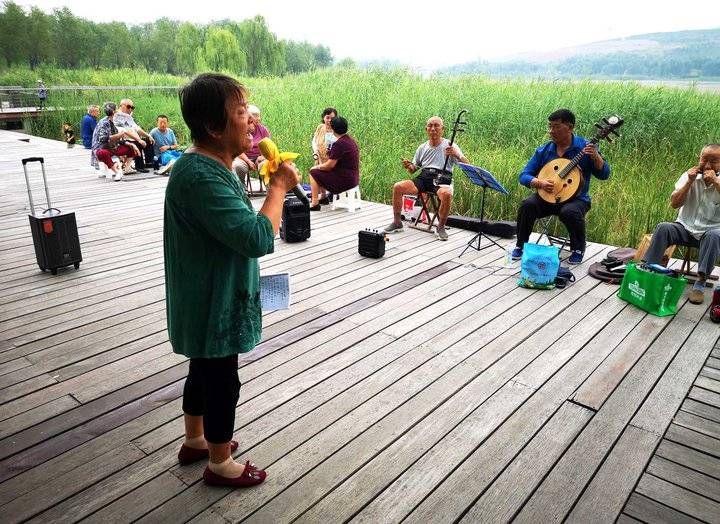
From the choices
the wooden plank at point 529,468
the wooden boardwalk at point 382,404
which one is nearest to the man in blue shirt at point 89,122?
the wooden boardwalk at point 382,404

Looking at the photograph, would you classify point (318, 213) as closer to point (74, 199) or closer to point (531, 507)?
point (74, 199)

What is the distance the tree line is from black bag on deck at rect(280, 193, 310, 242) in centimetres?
2652

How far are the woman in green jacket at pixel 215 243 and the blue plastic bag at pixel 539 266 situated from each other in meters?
2.55

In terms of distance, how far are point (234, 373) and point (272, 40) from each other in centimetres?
4143

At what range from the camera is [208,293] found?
135 cm

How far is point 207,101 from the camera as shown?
121cm

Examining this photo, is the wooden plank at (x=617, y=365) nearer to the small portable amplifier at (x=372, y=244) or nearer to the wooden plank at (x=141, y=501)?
the wooden plank at (x=141, y=501)

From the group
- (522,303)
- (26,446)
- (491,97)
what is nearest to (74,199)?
(26,446)

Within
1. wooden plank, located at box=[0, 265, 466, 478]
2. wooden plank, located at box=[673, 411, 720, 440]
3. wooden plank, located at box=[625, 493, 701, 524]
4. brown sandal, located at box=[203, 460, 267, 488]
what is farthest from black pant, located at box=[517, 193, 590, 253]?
brown sandal, located at box=[203, 460, 267, 488]

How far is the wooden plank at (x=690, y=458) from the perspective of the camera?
Answer: 1.83 meters

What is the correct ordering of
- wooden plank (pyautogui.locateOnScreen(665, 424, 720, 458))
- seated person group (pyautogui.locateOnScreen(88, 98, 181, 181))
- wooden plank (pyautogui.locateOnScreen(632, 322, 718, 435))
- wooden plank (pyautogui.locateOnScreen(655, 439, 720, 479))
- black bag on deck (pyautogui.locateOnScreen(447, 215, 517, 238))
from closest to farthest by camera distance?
wooden plank (pyautogui.locateOnScreen(655, 439, 720, 479)), wooden plank (pyautogui.locateOnScreen(665, 424, 720, 458)), wooden plank (pyautogui.locateOnScreen(632, 322, 718, 435)), black bag on deck (pyautogui.locateOnScreen(447, 215, 517, 238)), seated person group (pyautogui.locateOnScreen(88, 98, 181, 181))

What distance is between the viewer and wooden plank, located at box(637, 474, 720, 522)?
1.63 meters

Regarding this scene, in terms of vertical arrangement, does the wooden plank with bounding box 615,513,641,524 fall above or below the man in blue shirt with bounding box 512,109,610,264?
below

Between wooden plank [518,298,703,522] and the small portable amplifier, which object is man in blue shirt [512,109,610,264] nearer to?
the small portable amplifier
